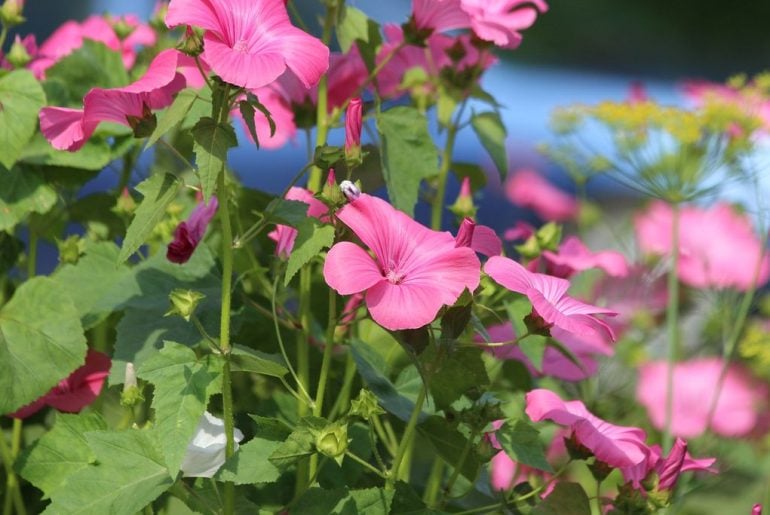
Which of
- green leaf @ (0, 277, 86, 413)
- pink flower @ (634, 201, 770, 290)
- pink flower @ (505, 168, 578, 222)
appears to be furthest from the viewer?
pink flower @ (505, 168, 578, 222)

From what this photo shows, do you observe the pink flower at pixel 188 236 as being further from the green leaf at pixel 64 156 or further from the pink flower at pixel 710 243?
the pink flower at pixel 710 243

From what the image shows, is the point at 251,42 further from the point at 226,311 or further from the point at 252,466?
the point at 252,466

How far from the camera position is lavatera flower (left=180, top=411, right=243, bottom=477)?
2.81ft

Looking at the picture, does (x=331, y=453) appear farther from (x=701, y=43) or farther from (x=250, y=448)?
(x=701, y=43)

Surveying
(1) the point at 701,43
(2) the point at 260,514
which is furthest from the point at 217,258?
(1) the point at 701,43

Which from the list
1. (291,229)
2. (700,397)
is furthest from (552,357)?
(700,397)

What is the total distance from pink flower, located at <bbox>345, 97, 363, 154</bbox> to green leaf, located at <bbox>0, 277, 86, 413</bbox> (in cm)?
33

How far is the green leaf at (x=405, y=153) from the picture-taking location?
3.31ft

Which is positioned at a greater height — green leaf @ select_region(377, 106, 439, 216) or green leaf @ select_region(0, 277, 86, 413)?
green leaf @ select_region(377, 106, 439, 216)

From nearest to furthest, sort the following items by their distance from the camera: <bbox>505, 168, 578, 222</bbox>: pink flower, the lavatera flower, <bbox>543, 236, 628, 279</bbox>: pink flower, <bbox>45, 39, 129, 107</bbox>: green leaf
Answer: the lavatera flower
<bbox>543, 236, 628, 279</bbox>: pink flower
<bbox>45, 39, 129, 107</bbox>: green leaf
<bbox>505, 168, 578, 222</bbox>: pink flower

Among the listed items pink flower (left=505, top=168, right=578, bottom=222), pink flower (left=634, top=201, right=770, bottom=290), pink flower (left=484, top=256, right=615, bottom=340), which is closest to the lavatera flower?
pink flower (left=484, top=256, right=615, bottom=340)

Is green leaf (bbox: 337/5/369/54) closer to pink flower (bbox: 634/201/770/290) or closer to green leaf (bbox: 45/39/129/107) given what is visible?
green leaf (bbox: 45/39/129/107)

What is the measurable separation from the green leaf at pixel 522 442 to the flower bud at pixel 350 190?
8.8 inches

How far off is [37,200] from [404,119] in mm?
333
